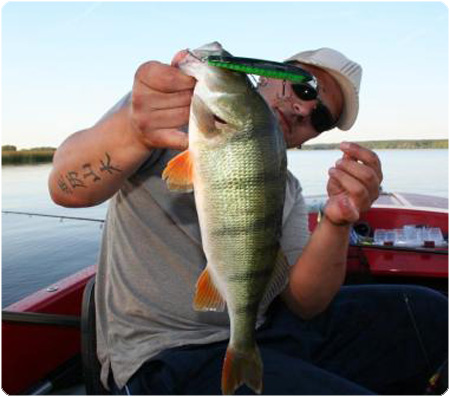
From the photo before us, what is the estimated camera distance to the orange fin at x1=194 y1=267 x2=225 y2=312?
1.65 m

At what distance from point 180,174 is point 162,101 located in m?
0.25

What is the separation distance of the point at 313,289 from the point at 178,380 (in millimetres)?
791

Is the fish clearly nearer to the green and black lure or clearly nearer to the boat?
the green and black lure

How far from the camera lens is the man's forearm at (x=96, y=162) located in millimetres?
1745

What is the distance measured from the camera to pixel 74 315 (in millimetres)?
3482

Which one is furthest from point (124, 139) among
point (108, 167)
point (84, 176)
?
point (84, 176)

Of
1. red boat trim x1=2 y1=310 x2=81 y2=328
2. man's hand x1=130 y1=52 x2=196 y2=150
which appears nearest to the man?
man's hand x1=130 y1=52 x2=196 y2=150

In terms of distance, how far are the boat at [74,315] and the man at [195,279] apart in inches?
15.7

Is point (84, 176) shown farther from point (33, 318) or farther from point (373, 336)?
point (373, 336)

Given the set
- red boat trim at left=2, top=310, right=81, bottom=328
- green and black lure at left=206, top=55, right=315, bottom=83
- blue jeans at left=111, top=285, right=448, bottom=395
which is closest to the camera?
green and black lure at left=206, top=55, right=315, bottom=83

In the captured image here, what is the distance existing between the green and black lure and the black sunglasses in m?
1.22

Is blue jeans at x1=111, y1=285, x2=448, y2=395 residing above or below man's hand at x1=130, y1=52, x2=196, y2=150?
below

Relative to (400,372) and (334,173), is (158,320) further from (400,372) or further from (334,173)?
(400,372)

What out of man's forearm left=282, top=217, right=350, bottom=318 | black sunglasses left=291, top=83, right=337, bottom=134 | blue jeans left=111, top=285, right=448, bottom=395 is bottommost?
blue jeans left=111, top=285, right=448, bottom=395
